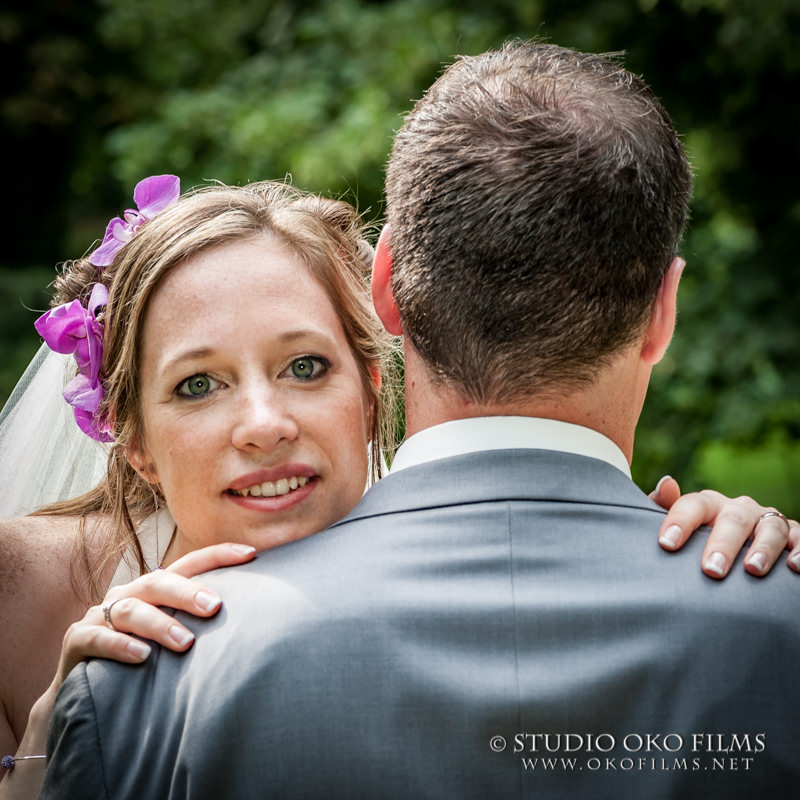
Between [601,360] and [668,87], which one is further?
[668,87]

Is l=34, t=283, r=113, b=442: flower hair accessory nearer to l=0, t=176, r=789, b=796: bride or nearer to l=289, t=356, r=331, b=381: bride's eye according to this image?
l=0, t=176, r=789, b=796: bride

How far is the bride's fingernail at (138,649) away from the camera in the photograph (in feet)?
6.08

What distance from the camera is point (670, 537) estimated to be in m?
1.83

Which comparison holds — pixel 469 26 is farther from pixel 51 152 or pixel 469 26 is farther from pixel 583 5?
pixel 51 152

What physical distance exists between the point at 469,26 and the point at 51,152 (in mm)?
7578

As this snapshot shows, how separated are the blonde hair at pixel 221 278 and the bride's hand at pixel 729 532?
1.08 metres

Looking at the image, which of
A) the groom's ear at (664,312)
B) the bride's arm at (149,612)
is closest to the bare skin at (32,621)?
the bride's arm at (149,612)

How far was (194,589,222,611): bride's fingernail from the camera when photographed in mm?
1855

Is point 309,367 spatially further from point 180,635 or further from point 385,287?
point 180,635

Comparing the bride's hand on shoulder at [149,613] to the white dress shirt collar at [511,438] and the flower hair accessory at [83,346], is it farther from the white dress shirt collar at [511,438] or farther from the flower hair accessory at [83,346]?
the flower hair accessory at [83,346]

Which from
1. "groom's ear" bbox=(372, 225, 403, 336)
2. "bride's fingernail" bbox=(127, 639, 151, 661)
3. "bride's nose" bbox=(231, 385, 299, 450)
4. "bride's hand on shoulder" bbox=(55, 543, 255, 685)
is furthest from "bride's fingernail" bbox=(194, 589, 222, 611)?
"groom's ear" bbox=(372, 225, 403, 336)

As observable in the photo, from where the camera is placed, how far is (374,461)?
10.7ft

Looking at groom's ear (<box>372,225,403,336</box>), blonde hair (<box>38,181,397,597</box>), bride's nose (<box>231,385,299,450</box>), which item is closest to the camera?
groom's ear (<box>372,225,403,336</box>)

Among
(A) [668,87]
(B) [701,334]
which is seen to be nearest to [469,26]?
(A) [668,87]
